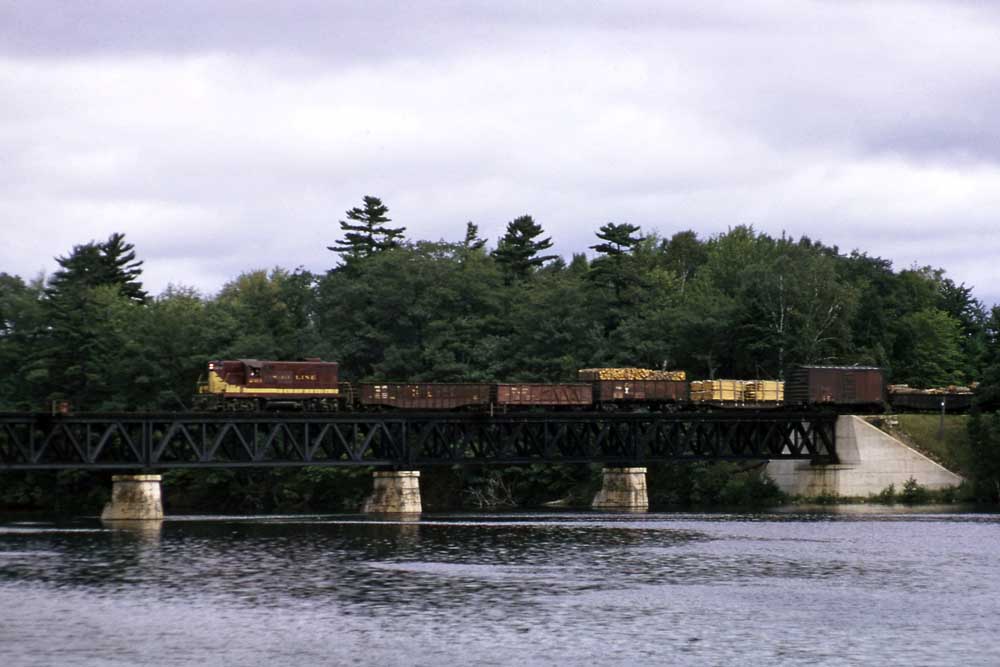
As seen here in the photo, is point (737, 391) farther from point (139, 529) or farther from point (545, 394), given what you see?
point (139, 529)

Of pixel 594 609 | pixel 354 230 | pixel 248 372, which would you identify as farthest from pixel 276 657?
pixel 354 230

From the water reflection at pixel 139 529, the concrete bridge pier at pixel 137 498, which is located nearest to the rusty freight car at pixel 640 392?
the concrete bridge pier at pixel 137 498

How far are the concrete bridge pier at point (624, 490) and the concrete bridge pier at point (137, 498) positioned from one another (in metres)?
34.4

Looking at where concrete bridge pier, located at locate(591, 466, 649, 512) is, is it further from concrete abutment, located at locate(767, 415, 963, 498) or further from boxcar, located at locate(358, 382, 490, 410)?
concrete abutment, located at locate(767, 415, 963, 498)

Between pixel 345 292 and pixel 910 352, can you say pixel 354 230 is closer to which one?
pixel 345 292

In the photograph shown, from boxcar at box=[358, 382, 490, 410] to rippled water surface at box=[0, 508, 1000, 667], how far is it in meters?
19.3

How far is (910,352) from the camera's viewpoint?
483 feet

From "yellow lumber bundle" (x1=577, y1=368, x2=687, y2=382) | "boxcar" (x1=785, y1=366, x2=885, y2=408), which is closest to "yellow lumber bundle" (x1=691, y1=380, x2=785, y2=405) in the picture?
"boxcar" (x1=785, y1=366, x2=885, y2=408)

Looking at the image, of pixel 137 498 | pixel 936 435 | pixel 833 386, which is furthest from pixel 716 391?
pixel 137 498

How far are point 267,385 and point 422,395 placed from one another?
11572mm

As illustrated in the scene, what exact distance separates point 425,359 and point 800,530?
60.9 m

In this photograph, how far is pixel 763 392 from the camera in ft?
389

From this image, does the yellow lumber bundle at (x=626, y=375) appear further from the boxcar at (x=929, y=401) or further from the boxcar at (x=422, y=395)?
the boxcar at (x=929, y=401)

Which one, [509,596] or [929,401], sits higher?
[929,401]
